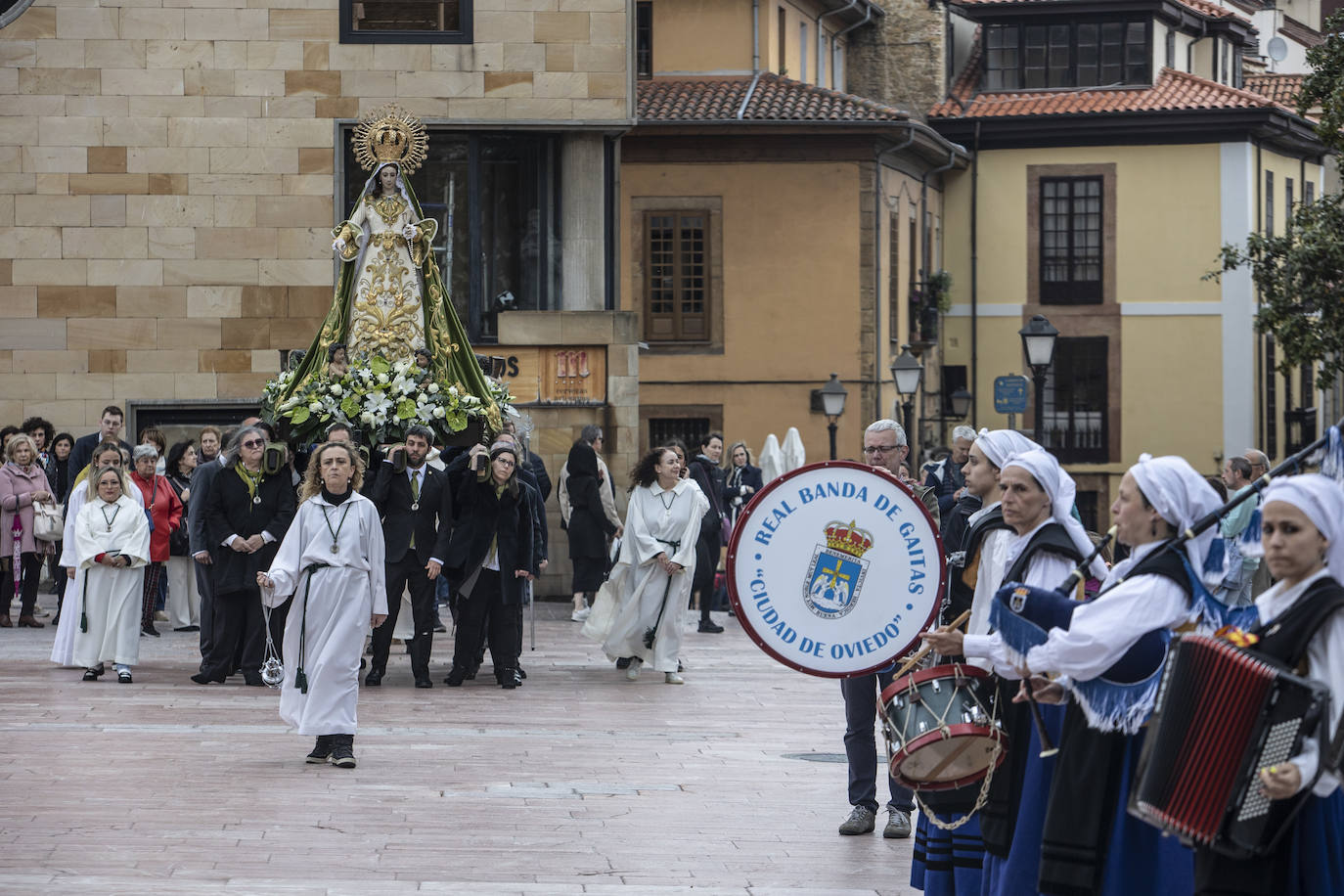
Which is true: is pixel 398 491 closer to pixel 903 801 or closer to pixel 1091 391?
pixel 903 801

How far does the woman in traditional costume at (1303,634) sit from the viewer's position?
5586 millimetres

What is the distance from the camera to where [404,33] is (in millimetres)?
25516

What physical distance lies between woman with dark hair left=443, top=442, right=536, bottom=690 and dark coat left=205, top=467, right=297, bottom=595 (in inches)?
52.7

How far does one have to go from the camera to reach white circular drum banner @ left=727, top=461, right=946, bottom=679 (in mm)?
7980

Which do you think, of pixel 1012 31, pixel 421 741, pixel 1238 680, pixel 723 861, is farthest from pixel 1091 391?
pixel 1238 680

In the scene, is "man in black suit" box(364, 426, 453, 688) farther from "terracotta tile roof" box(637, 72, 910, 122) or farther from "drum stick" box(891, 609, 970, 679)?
"terracotta tile roof" box(637, 72, 910, 122)

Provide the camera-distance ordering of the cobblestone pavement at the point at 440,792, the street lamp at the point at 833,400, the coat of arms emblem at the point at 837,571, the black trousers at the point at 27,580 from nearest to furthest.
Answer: the coat of arms emblem at the point at 837,571 < the cobblestone pavement at the point at 440,792 < the black trousers at the point at 27,580 < the street lamp at the point at 833,400

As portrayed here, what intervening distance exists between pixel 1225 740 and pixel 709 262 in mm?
34443

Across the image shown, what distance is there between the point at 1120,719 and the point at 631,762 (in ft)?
19.9

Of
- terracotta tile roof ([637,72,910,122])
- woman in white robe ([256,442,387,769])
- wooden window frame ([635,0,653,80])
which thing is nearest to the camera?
woman in white robe ([256,442,387,769])

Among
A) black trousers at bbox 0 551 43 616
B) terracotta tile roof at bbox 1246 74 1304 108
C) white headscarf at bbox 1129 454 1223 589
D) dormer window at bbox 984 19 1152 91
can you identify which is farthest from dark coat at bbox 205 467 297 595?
terracotta tile roof at bbox 1246 74 1304 108

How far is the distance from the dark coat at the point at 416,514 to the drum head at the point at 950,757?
890cm

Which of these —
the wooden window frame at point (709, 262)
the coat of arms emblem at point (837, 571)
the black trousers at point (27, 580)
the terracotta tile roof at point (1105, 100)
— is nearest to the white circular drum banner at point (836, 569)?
the coat of arms emblem at point (837, 571)

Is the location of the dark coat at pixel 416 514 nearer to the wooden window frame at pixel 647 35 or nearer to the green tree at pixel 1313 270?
the green tree at pixel 1313 270
